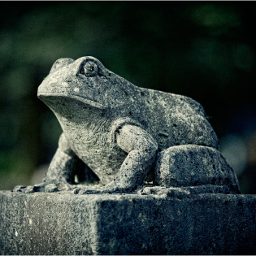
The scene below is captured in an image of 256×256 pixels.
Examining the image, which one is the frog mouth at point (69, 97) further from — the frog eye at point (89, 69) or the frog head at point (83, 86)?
the frog eye at point (89, 69)

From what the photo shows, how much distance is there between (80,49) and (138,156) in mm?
4627

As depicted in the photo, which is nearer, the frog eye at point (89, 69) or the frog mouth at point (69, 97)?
the frog mouth at point (69, 97)

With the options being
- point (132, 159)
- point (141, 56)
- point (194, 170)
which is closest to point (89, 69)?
point (132, 159)

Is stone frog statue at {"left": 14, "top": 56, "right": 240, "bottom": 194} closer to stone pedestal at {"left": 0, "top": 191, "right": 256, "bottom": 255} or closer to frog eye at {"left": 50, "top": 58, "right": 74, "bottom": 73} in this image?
frog eye at {"left": 50, "top": 58, "right": 74, "bottom": 73}

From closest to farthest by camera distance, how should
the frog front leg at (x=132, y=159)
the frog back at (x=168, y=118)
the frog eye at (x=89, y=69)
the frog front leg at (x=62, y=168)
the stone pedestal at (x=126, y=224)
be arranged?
1. the stone pedestal at (x=126, y=224)
2. the frog front leg at (x=132, y=159)
3. the frog eye at (x=89, y=69)
4. the frog back at (x=168, y=118)
5. the frog front leg at (x=62, y=168)

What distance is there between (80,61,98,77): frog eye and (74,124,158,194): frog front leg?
1.82 ft

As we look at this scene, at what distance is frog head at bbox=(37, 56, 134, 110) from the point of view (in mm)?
2932

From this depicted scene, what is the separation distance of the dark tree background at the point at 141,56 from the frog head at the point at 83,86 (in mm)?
3652

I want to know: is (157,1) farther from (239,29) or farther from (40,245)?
(40,245)

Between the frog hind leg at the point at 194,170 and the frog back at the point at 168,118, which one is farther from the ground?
the frog back at the point at 168,118

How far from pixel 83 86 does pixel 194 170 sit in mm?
1210

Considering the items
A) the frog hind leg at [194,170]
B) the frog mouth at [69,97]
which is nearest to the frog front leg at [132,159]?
the frog hind leg at [194,170]

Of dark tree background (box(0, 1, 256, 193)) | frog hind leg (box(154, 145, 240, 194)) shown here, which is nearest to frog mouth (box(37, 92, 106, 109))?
frog hind leg (box(154, 145, 240, 194))

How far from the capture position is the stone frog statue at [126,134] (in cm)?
290
